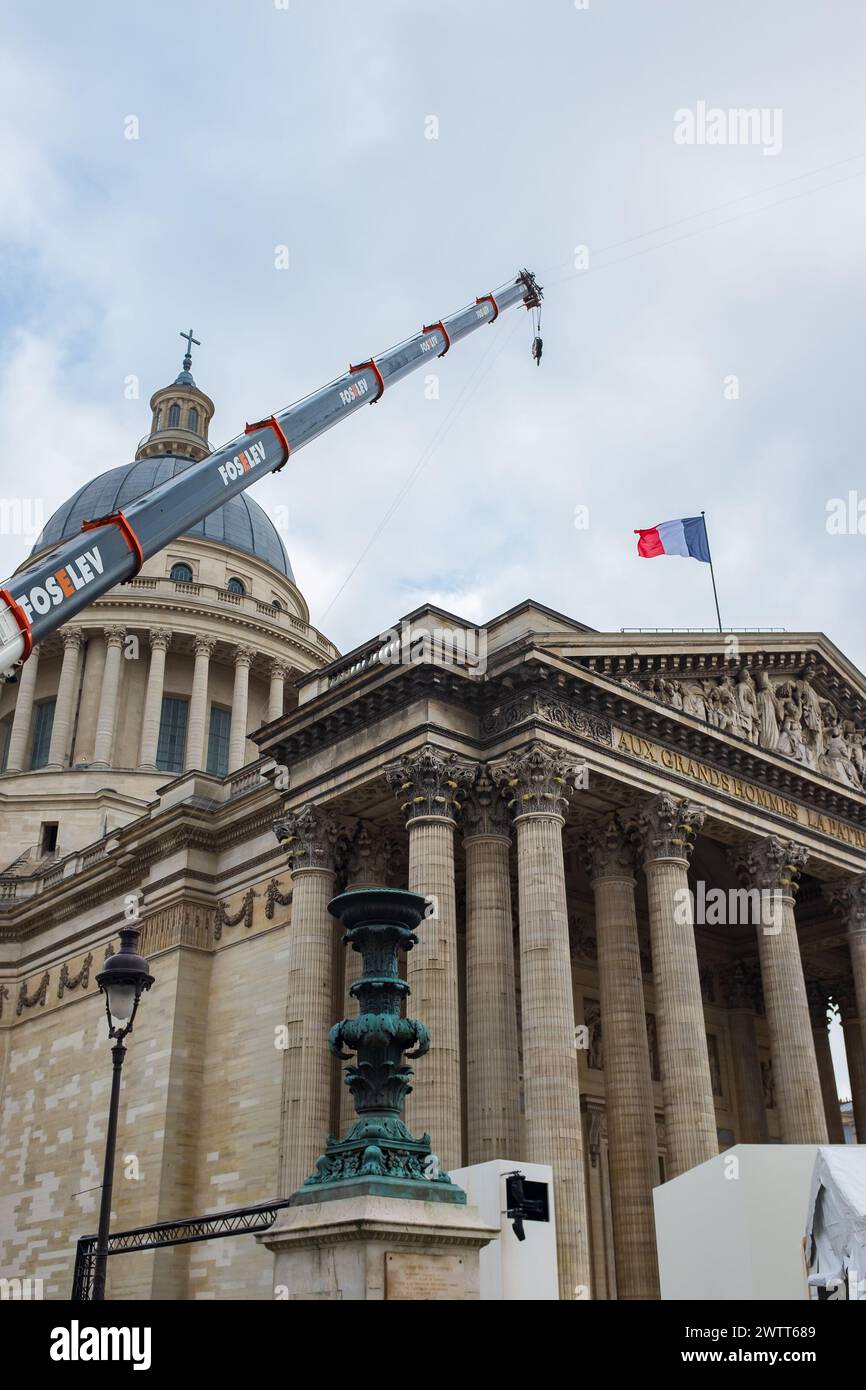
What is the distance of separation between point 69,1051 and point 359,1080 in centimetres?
3198

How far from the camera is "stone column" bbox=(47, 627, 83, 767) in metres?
60.1

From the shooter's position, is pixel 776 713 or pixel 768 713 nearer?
pixel 768 713

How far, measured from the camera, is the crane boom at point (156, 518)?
18516mm

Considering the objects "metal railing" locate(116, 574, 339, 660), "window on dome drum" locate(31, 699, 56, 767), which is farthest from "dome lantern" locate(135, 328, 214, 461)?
"window on dome drum" locate(31, 699, 56, 767)

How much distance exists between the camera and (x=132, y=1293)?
34625 mm

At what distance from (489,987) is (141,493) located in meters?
46.9

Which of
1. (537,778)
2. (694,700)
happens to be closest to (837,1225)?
(537,778)

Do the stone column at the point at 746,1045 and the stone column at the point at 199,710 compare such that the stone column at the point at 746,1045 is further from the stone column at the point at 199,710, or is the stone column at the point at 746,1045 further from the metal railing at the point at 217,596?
the metal railing at the point at 217,596

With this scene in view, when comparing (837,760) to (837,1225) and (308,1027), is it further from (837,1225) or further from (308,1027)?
(837,1225)

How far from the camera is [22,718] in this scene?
62844mm
